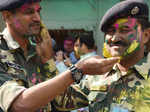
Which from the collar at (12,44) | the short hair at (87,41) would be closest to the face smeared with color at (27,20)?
the collar at (12,44)

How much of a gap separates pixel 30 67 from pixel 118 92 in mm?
976

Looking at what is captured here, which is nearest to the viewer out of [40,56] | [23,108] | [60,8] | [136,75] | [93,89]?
[23,108]

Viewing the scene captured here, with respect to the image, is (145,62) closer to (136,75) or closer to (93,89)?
(136,75)

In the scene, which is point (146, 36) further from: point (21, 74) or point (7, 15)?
point (7, 15)

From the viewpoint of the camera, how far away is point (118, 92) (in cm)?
249

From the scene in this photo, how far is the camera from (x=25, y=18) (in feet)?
8.64

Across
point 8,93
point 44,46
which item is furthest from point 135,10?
point 8,93

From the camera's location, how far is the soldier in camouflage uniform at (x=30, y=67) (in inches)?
79.1

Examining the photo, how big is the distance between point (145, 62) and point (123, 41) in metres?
0.30

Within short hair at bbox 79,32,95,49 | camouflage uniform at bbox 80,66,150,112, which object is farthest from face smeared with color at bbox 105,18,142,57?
short hair at bbox 79,32,95,49

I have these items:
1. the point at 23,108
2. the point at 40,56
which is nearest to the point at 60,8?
the point at 40,56

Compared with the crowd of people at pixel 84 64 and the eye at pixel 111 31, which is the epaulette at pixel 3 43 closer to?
the crowd of people at pixel 84 64

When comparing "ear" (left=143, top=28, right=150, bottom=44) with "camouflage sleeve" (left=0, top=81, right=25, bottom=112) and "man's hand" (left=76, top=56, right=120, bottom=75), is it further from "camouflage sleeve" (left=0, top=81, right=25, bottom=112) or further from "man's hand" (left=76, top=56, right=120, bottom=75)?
"camouflage sleeve" (left=0, top=81, right=25, bottom=112)

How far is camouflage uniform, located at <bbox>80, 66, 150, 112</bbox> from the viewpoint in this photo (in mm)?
2328
